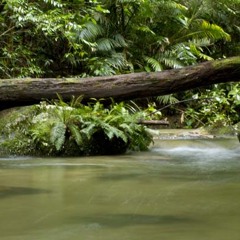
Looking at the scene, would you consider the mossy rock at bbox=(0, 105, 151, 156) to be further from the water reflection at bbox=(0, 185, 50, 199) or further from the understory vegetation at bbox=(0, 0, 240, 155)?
the understory vegetation at bbox=(0, 0, 240, 155)

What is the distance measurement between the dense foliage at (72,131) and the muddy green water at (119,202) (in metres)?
1.43

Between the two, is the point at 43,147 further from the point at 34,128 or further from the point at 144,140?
the point at 144,140

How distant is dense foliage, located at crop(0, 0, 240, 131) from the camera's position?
1169 centimetres

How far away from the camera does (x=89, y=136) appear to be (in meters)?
5.57

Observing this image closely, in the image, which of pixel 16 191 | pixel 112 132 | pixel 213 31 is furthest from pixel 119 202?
pixel 213 31

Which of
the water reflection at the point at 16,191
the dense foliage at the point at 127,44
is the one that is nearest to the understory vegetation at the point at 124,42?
the dense foliage at the point at 127,44

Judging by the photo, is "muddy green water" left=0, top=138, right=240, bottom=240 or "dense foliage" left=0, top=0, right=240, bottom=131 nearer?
"muddy green water" left=0, top=138, right=240, bottom=240

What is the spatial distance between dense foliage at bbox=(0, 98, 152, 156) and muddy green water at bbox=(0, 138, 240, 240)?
1.43 metres

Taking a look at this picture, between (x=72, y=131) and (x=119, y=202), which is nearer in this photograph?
(x=119, y=202)

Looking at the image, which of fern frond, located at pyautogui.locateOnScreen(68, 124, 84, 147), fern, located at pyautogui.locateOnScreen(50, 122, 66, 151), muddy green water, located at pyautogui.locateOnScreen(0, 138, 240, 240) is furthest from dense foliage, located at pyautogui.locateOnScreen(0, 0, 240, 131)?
muddy green water, located at pyautogui.locateOnScreen(0, 138, 240, 240)

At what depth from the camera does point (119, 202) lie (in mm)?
2402

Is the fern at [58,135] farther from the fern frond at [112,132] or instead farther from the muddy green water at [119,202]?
the muddy green water at [119,202]

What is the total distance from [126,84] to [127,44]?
26.4ft

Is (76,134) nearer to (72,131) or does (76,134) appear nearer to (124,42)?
(72,131)
